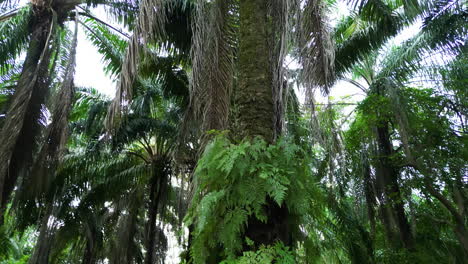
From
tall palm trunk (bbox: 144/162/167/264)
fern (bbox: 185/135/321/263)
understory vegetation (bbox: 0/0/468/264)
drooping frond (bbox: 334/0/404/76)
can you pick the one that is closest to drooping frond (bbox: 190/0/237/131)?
understory vegetation (bbox: 0/0/468/264)

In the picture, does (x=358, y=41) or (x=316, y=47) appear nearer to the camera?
(x=316, y=47)

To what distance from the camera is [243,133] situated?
3842 mm

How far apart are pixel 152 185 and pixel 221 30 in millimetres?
6822

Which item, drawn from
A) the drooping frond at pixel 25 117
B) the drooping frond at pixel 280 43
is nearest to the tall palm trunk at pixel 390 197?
the drooping frond at pixel 280 43

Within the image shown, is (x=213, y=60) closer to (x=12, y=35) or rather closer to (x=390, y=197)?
(x=390, y=197)

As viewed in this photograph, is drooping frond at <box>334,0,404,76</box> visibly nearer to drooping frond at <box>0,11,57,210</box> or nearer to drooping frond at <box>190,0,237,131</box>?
drooping frond at <box>190,0,237,131</box>

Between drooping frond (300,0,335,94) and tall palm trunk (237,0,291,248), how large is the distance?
2.71 ft

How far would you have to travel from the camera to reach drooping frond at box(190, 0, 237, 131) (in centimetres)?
551

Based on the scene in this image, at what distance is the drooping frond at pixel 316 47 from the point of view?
514 centimetres

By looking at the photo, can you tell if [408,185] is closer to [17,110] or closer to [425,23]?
[425,23]

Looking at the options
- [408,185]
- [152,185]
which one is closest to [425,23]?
[408,185]

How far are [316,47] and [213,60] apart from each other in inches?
57.8

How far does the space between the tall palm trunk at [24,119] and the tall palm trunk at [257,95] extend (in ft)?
14.4

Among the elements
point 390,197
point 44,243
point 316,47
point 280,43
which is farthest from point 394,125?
point 44,243
